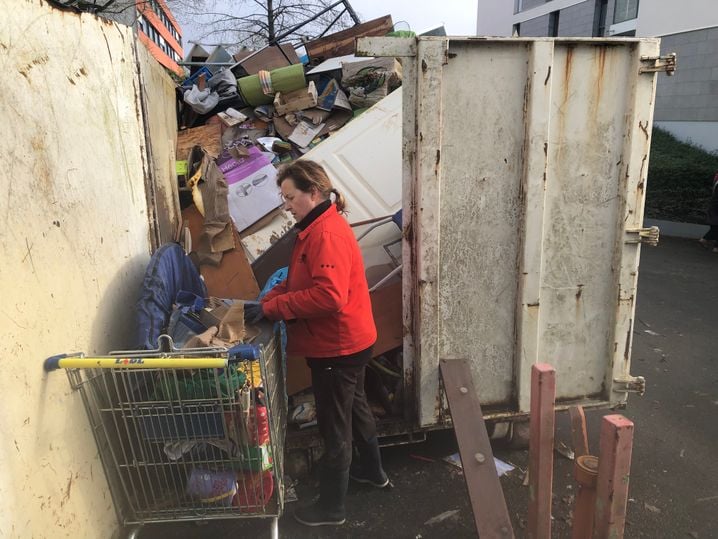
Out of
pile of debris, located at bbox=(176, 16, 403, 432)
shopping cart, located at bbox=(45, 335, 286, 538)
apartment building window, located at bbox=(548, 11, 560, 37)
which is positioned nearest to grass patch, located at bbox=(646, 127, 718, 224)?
pile of debris, located at bbox=(176, 16, 403, 432)

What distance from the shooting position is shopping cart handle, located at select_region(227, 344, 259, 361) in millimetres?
1879

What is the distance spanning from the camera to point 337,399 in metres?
2.42

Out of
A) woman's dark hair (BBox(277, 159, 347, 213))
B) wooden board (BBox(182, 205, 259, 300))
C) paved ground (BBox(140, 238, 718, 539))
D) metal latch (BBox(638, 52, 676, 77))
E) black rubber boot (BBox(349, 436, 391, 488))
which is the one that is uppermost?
metal latch (BBox(638, 52, 676, 77))

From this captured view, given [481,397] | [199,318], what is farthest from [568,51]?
[199,318]

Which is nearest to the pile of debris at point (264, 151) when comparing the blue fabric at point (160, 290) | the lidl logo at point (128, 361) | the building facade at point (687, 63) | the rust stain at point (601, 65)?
the blue fabric at point (160, 290)

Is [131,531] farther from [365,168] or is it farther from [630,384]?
[630,384]

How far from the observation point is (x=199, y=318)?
234 cm

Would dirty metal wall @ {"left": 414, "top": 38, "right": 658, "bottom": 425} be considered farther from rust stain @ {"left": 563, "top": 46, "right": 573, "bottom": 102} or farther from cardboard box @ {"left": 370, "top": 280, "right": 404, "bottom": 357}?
cardboard box @ {"left": 370, "top": 280, "right": 404, "bottom": 357}

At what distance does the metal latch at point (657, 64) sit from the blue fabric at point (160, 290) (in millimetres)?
2427

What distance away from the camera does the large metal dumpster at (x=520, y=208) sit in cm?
244

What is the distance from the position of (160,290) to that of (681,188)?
10.6 m

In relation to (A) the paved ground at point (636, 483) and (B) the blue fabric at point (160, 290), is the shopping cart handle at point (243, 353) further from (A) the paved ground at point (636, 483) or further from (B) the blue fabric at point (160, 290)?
(A) the paved ground at point (636, 483)

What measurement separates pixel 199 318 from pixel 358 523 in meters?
1.30

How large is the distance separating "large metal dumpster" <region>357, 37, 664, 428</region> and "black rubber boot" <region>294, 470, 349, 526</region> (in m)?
0.56
